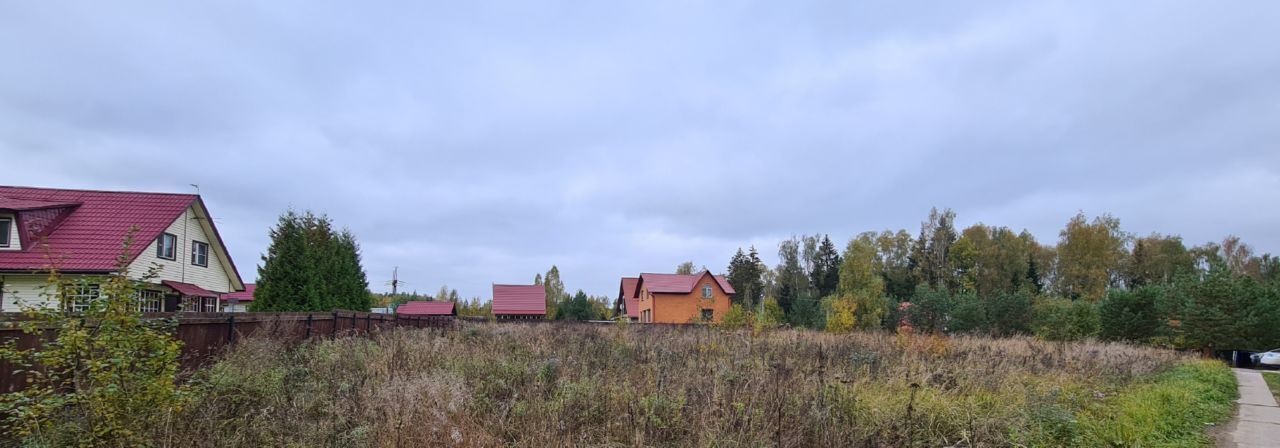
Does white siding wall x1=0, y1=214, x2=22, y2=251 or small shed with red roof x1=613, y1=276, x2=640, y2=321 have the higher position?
white siding wall x1=0, y1=214, x2=22, y2=251

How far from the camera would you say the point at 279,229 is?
20.3 m

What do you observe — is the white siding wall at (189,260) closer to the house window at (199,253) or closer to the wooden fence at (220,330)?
the house window at (199,253)

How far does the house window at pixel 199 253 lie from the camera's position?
2392 cm

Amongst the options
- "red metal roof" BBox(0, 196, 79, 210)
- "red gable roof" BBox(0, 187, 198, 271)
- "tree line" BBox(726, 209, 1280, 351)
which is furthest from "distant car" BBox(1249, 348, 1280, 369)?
"red metal roof" BBox(0, 196, 79, 210)

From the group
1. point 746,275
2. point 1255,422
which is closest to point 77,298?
point 1255,422

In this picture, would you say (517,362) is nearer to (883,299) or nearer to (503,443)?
(503,443)

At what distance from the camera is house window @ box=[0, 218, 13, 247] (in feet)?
59.4

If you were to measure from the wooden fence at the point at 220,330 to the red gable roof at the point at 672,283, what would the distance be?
29.8 metres

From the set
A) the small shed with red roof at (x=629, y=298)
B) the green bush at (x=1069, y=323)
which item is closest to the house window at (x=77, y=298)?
the green bush at (x=1069, y=323)

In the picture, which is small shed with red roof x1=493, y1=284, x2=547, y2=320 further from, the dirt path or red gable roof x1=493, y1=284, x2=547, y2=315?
the dirt path

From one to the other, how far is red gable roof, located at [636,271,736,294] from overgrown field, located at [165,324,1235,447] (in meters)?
33.0

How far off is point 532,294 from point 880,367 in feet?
136

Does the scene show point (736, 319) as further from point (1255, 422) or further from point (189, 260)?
point (189, 260)

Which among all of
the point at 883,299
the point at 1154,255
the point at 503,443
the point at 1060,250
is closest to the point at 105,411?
the point at 503,443
